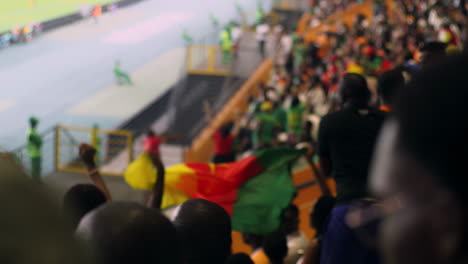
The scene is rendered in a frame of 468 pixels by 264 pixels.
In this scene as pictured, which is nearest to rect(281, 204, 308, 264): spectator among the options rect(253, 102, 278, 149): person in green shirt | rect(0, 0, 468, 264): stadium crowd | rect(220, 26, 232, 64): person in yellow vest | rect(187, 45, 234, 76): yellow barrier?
rect(0, 0, 468, 264): stadium crowd

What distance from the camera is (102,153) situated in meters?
13.7

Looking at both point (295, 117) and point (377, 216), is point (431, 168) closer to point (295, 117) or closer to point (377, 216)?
point (377, 216)

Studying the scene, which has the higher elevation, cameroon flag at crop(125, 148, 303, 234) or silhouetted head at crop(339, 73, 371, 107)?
silhouetted head at crop(339, 73, 371, 107)

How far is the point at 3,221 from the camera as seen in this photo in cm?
64

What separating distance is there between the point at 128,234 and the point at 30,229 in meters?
0.32

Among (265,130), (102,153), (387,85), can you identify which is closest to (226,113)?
(102,153)

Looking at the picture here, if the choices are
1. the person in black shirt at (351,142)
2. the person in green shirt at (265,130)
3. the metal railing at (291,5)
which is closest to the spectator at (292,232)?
the person in black shirt at (351,142)

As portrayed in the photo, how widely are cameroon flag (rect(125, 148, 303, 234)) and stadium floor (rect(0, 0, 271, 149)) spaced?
1061 cm

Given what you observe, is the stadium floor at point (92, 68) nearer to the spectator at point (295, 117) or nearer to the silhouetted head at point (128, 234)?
the spectator at point (295, 117)

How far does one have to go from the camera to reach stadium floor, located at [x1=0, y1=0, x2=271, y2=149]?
18.7 meters

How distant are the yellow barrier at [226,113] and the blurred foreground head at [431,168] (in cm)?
1064

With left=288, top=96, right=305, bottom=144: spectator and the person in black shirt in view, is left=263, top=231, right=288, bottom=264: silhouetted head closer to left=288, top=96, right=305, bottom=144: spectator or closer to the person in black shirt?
the person in black shirt

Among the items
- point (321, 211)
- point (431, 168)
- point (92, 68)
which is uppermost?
point (431, 168)

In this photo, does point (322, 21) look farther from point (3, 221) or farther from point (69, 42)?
point (3, 221)
